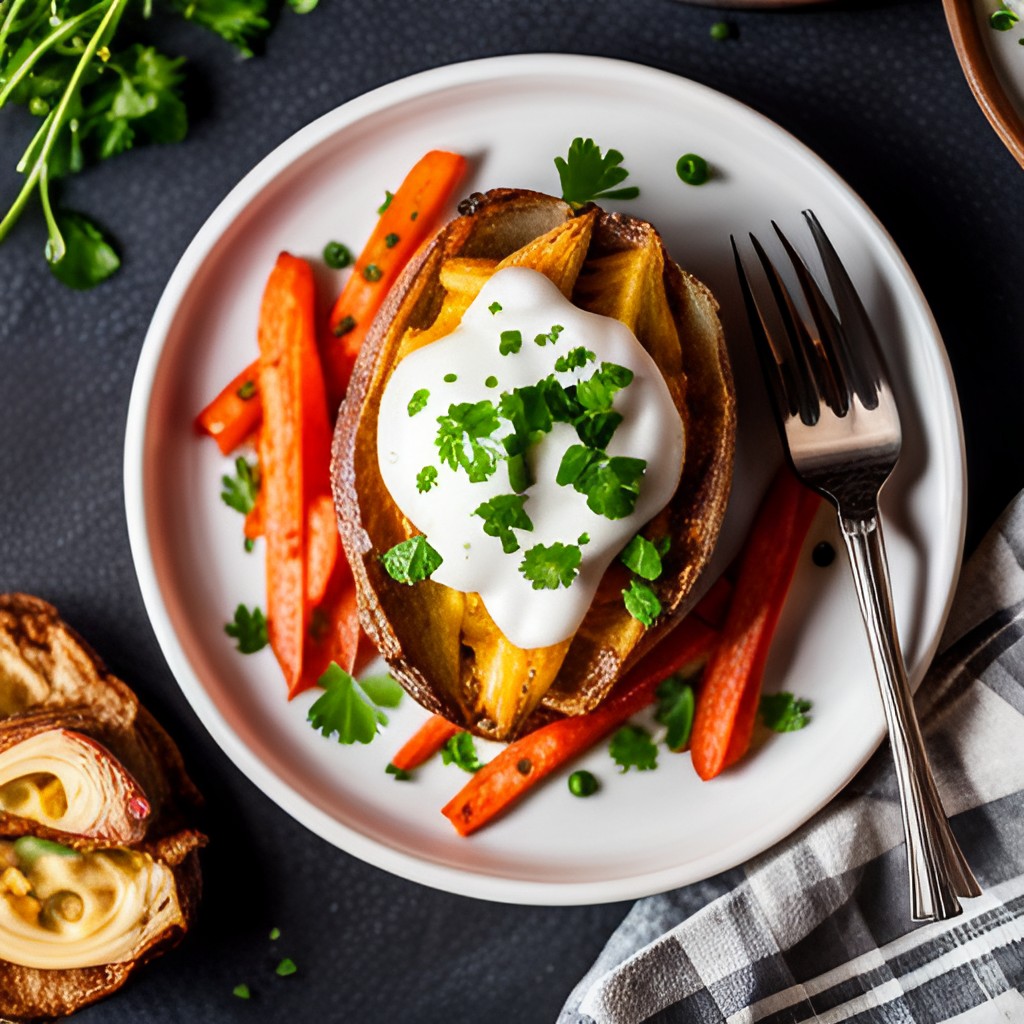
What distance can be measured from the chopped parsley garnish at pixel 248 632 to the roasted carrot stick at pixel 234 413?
384mm

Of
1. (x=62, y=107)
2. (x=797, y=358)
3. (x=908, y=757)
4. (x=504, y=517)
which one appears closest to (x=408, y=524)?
(x=504, y=517)

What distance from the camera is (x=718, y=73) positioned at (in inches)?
97.0

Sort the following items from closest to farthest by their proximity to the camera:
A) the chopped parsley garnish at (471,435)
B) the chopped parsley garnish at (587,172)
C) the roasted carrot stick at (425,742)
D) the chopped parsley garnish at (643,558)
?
the chopped parsley garnish at (471,435)
the chopped parsley garnish at (643,558)
the chopped parsley garnish at (587,172)
the roasted carrot stick at (425,742)

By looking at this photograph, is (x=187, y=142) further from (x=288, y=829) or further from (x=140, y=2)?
(x=288, y=829)

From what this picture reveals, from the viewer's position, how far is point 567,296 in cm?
205

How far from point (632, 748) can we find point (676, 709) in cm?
13

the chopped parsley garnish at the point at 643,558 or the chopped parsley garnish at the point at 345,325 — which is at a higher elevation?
the chopped parsley garnish at the point at 345,325

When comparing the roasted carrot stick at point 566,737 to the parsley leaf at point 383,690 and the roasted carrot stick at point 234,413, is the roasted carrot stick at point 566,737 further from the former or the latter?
the roasted carrot stick at point 234,413

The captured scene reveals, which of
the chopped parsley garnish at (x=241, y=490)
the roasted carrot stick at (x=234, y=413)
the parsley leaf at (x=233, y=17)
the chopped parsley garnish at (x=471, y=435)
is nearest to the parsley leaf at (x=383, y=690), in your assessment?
the chopped parsley garnish at (x=241, y=490)

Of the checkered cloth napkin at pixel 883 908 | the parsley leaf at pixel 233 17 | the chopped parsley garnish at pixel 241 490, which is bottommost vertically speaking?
the checkered cloth napkin at pixel 883 908

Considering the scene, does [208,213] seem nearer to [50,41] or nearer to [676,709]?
[50,41]

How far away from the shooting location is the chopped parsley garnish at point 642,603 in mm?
2018

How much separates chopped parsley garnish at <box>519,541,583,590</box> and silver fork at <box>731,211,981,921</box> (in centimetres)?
57

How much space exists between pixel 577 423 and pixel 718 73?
1.07m
